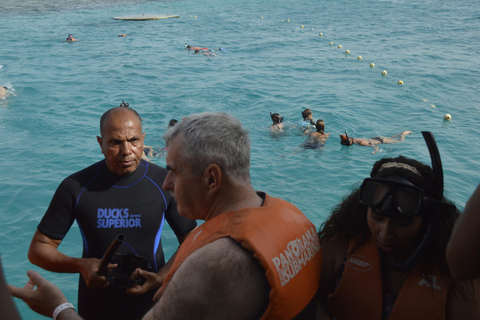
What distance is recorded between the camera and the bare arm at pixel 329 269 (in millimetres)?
2023

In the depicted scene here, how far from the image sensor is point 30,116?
35.7 feet

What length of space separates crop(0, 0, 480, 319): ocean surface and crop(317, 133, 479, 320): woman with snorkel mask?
4042 mm


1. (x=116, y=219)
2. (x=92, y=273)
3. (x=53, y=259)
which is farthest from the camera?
(x=116, y=219)

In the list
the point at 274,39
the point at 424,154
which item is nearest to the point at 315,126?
the point at 424,154

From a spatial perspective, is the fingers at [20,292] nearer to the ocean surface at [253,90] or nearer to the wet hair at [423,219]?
the wet hair at [423,219]

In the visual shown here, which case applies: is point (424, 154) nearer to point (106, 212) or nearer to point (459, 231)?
point (106, 212)

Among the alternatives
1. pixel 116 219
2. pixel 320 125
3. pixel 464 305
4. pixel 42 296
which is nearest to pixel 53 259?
pixel 116 219

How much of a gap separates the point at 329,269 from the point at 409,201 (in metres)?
0.48

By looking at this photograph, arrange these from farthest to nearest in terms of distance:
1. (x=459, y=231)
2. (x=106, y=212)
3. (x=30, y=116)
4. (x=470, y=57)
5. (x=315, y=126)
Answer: (x=470, y=57), (x=30, y=116), (x=315, y=126), (x=106, y=212), (x=459, y=231)

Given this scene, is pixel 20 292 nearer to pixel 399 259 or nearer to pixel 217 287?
pixel 217 287

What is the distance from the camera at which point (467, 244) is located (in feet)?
4.13

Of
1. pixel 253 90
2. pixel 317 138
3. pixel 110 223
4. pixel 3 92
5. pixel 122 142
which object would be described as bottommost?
pixel 317 138

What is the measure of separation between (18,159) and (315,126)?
6.24 meters

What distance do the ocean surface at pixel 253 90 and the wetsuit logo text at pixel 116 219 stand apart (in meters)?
2.68
